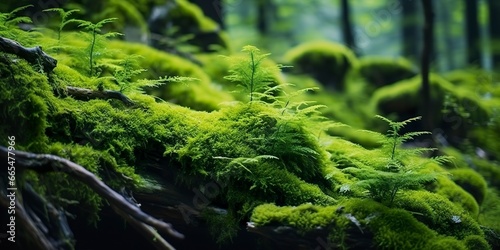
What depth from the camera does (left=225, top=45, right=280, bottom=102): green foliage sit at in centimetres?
445

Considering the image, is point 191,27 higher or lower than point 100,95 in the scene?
higher

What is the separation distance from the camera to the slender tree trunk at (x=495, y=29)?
16.0m

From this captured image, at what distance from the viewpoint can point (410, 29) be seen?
882 inches

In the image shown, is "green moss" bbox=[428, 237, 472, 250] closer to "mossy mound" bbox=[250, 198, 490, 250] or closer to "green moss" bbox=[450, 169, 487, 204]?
"mossy mound" bbox=[250, 198, 490, 250]

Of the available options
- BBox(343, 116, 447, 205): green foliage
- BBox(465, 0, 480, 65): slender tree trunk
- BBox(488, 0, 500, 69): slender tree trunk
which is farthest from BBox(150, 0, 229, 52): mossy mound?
BBox(488, 0, 500, 69): slender tree trunk

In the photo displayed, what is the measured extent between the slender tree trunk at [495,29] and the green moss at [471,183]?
11.2 meters

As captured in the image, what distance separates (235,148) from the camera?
432cm

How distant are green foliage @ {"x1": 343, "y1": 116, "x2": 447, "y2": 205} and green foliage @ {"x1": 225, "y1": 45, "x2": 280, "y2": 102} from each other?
1.11 metres

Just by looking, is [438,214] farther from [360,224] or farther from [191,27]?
[191,27]

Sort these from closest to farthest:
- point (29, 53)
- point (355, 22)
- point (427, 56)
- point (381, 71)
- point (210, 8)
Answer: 1. point (29, 53)
2. point (427, 56)
3. point (210, 8)
4. point (381, 71)
5. point (355, 22)

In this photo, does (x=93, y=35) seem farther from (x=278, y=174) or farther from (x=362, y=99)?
(x=362, y=99)

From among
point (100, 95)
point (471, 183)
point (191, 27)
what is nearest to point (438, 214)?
point (471, 183)

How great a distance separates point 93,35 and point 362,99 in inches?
371

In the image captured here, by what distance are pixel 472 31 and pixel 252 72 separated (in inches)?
565
